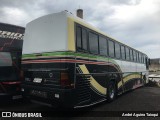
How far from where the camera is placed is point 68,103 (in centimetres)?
622

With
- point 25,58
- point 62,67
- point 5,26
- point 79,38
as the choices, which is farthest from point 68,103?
point 5,26

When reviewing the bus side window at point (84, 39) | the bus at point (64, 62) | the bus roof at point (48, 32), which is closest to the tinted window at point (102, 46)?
the bus at point (64, 62)


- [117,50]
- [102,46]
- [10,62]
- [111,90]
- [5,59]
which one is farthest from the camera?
[117,50]

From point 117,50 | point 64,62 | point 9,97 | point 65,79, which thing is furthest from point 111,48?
point 9,97

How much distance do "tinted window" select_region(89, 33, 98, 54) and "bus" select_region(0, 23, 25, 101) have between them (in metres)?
3.28

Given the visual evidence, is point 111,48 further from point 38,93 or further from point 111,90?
point 38,93

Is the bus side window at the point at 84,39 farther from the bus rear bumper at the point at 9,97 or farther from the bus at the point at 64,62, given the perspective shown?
the bus rear bumper at the point at 9,97

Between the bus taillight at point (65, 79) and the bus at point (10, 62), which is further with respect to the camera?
the bus at point (10, 62)

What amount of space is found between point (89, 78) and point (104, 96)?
1.95m

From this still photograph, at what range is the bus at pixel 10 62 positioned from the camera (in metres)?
8.15

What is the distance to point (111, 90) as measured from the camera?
9883 millimetres

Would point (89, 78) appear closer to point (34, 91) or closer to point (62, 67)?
point (62, 67)

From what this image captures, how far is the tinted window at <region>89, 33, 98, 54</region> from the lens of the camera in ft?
25.8

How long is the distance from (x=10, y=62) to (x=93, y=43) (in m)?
3.73
